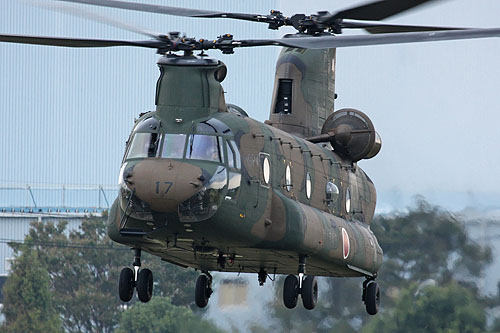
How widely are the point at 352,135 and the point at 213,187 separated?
648cm

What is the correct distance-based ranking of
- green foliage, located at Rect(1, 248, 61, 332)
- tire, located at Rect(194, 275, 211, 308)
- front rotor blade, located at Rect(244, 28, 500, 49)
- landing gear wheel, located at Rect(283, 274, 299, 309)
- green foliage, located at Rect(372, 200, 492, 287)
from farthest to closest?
green foliage, located at Rect(1, 248, 61, 332), green foliage, located at Rect(372, 200, 492, 287), tire, located at Rect(194, 275, 211, 308), landing gear wheel, located at Rect(283, 274, 299, 309), front rotor blade, located at Rect(244, 28, 500, 49)

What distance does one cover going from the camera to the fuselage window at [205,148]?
21.0 metres

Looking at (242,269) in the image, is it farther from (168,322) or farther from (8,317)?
(8,317)

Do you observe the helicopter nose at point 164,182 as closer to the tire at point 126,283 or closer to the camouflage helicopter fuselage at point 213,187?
the camouflage helicopter fuselage at point 213,187

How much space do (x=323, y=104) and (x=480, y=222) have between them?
794 cm

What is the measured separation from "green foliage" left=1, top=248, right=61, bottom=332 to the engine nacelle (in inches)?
928

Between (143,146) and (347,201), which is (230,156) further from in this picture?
(347,201)

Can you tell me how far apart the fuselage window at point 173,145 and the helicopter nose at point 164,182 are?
23cm

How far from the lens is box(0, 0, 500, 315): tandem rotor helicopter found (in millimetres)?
20750

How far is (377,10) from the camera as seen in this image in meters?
23.8

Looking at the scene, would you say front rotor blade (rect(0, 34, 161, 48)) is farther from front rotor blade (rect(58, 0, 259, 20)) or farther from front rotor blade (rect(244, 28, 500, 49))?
front rotor blade (rect(244, 28, 500, 49))

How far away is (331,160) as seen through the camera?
84.8 ft

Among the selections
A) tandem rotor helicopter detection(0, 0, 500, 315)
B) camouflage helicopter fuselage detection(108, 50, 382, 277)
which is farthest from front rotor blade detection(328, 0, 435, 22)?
camouflage helicopter fuselage detection(108, 50, 382, 277)

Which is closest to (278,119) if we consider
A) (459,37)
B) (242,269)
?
(242,269)
